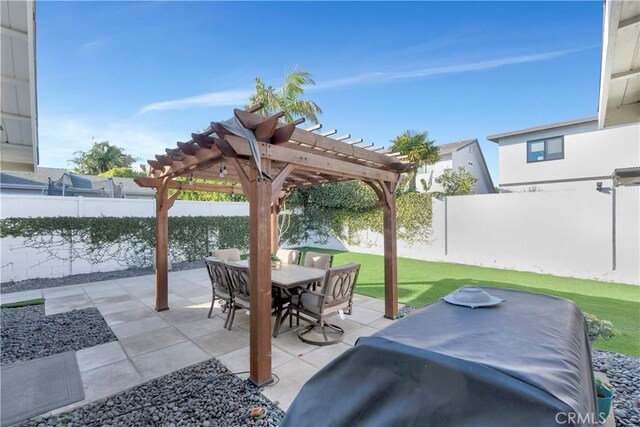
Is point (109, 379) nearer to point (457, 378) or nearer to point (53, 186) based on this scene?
point (457, 378)

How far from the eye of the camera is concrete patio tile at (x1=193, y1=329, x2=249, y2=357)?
4.02m

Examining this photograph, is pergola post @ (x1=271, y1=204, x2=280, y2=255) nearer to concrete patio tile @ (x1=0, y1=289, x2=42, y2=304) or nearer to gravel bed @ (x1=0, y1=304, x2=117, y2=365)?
gravel bed @ (x1=0, y1=304, x2=117, y2=365)

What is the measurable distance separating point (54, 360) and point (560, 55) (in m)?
14.0

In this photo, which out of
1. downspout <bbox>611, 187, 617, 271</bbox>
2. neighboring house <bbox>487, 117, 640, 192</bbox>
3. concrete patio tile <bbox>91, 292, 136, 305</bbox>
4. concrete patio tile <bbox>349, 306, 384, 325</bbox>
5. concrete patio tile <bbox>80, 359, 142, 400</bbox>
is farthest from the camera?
neighboring house <bbox>487, 117, 640, 192</bbox>

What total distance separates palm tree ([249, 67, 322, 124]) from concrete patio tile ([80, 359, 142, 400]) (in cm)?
1016

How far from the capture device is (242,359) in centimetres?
377

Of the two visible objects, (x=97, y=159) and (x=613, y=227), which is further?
(x=97, y=159)

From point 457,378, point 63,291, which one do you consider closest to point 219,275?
point 457,378

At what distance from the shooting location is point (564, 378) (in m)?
1.12

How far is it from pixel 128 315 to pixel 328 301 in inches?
155

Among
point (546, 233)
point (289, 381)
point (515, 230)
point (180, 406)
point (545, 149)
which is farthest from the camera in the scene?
point (545, 149)

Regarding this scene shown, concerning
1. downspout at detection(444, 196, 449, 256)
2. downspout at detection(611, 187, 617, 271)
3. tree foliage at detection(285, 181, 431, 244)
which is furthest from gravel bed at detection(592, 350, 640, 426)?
tree foliage at detection(285, 181, 431, 244)

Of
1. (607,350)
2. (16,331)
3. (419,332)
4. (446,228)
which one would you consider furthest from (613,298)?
A: (16,331)

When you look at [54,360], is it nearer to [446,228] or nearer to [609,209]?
[446,228]
